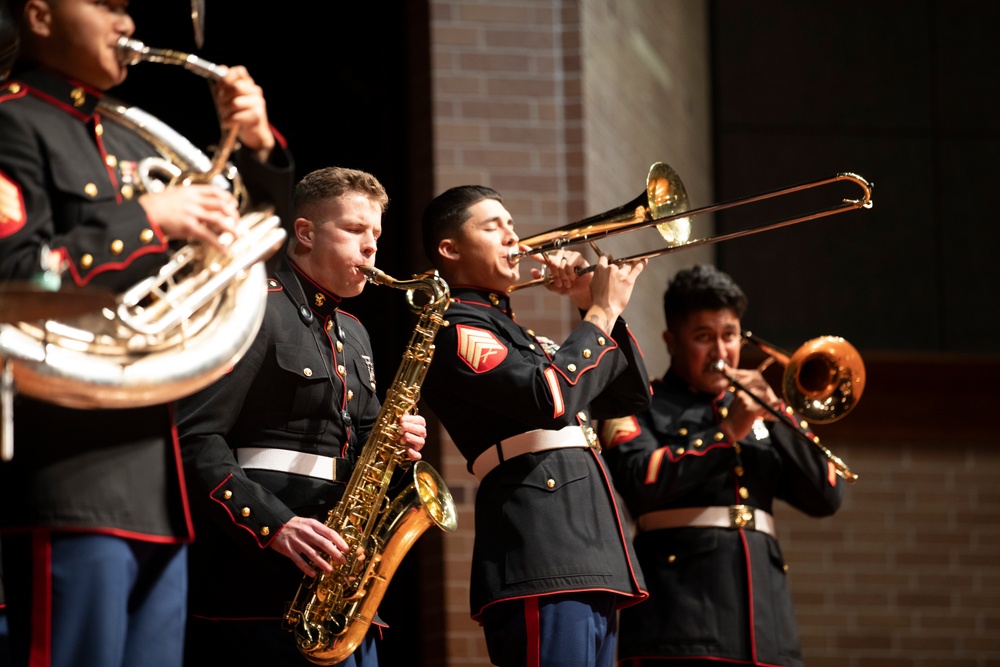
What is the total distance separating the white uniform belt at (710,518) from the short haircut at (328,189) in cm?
133

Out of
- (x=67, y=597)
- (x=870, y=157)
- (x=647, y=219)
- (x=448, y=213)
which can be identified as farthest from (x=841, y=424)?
(x=67, y=597)

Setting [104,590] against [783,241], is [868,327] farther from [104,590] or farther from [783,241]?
[104,590]

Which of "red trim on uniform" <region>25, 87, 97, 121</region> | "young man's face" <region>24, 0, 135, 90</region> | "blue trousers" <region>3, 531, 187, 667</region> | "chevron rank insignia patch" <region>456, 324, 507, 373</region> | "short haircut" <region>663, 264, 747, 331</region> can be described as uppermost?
"young man's face" <region>24, 0, 135, 90</region>

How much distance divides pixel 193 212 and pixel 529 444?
137 centimetres

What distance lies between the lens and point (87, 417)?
7.96ft

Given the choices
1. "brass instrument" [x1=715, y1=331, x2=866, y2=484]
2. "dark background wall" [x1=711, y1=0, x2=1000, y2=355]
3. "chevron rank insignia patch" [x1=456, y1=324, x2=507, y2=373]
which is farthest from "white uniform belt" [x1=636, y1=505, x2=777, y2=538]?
"dark background wall" [x1=711, y1=0, x2=1000, y2=355]

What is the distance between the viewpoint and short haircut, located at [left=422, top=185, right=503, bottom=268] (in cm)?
397

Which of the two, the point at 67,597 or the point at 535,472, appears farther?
the point at 535,472

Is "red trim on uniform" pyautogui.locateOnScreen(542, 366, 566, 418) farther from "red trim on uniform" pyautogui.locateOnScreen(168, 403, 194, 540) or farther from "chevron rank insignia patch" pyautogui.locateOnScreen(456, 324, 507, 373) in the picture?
"red trim on uniform" pyautogui.locateOnScreen(168, 403, 194, 540)

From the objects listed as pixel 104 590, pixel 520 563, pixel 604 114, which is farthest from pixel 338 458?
pixel 604 114

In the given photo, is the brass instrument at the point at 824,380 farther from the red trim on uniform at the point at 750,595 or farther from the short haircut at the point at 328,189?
the short haircut at the point at 328,189

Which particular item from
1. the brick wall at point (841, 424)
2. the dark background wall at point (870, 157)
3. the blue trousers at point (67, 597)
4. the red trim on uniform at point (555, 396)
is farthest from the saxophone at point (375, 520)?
the dark background wall at point (870, 157)

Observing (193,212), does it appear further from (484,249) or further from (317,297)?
(484,249)

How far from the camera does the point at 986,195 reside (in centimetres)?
732
